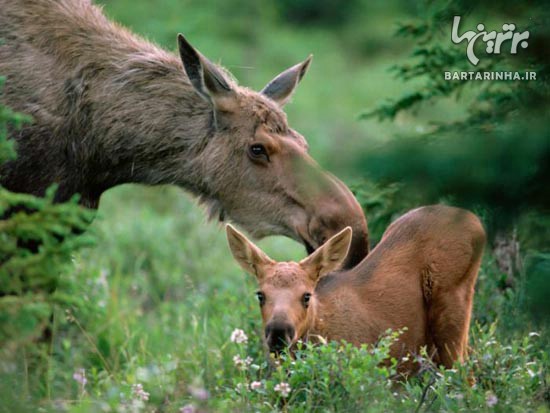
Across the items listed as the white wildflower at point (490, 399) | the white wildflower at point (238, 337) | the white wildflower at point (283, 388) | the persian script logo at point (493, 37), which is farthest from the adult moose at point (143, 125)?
the persian script logo at point (493, 37)

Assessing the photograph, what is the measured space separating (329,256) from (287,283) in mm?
325

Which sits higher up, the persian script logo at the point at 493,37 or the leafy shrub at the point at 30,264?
the persian script logo at the point at 493,37

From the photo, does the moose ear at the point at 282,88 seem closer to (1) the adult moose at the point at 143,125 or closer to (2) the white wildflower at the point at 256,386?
(1) the adult moose at the point at 143,125

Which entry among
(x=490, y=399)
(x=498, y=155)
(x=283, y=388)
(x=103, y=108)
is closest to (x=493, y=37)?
(x=498, y=155)

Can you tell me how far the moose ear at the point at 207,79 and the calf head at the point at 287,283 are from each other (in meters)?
0.94

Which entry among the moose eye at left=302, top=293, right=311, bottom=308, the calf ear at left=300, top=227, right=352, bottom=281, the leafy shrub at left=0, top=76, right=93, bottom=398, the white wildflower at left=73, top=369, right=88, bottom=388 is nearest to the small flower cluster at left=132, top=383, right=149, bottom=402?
the white wildflower at left=73, top=369, right=88, bottom=388

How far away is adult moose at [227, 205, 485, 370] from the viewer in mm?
6594

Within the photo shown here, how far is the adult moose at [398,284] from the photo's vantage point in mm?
6594

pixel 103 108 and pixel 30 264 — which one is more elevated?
pixel 103 108

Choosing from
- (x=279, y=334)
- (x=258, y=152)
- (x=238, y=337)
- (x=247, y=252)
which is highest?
(x=258, y=152)

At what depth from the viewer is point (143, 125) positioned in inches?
278

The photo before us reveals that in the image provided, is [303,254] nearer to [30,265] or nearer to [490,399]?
[490,399]

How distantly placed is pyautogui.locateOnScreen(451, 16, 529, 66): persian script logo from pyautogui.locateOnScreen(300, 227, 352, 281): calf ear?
4.52ft

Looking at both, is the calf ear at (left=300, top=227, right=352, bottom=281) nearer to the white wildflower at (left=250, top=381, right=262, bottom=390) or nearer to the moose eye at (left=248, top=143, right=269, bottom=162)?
the moose eye at (left=248, top=143, right=269, bottom=162)
